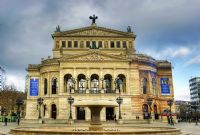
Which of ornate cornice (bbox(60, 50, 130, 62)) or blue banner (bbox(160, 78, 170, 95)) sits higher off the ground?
ornate cornice (bbox(60, 50, 130, 62))

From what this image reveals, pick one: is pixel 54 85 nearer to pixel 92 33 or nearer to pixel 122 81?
pixel 122 81

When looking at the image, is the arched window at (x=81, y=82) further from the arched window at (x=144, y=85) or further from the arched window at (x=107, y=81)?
the arched window at (x=144, y=85)

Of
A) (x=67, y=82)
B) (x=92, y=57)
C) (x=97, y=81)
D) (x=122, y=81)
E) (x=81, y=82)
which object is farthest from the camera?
(x=81, y=82)

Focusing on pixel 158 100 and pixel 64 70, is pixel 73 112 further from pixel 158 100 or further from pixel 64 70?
pixel 158 100

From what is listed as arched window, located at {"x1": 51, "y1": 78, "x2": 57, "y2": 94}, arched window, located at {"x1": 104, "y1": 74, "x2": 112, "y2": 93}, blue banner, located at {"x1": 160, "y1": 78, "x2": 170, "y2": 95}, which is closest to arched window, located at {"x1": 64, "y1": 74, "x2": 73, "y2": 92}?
arched window, located at {"x1": 51, "y1": 78, "x2": 57, "y2": 94}

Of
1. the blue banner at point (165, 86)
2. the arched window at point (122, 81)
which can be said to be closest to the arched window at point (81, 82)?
the arched window at point (122, 81)

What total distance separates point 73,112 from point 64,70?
10632 millimetres

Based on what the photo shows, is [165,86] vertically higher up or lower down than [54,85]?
lower down

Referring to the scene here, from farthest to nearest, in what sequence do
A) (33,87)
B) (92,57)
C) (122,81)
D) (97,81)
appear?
(33,87) → (97,81) → (122,81) → (92,57)

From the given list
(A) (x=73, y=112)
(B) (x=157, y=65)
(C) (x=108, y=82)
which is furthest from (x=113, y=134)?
(B) (x=157, y=65)

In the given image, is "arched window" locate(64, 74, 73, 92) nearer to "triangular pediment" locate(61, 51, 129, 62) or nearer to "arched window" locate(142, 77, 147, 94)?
"triangular pediment" locate(61, 51, 129, 62)

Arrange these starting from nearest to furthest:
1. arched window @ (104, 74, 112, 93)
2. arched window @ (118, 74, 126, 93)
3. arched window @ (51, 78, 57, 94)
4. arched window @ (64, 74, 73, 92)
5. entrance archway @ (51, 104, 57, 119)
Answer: arched window @ (118, 74, 126, 93) → arched window @ (64, 74, 73, 92) → entrance archway @ (51, 104, 57, 119) → arched window @ (104, 74, 112, 93) → arched window @ (51, 78, 57, 94)

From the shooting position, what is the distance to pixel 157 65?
271 feet

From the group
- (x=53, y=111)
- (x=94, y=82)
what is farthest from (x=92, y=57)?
(x=53, y=111)
